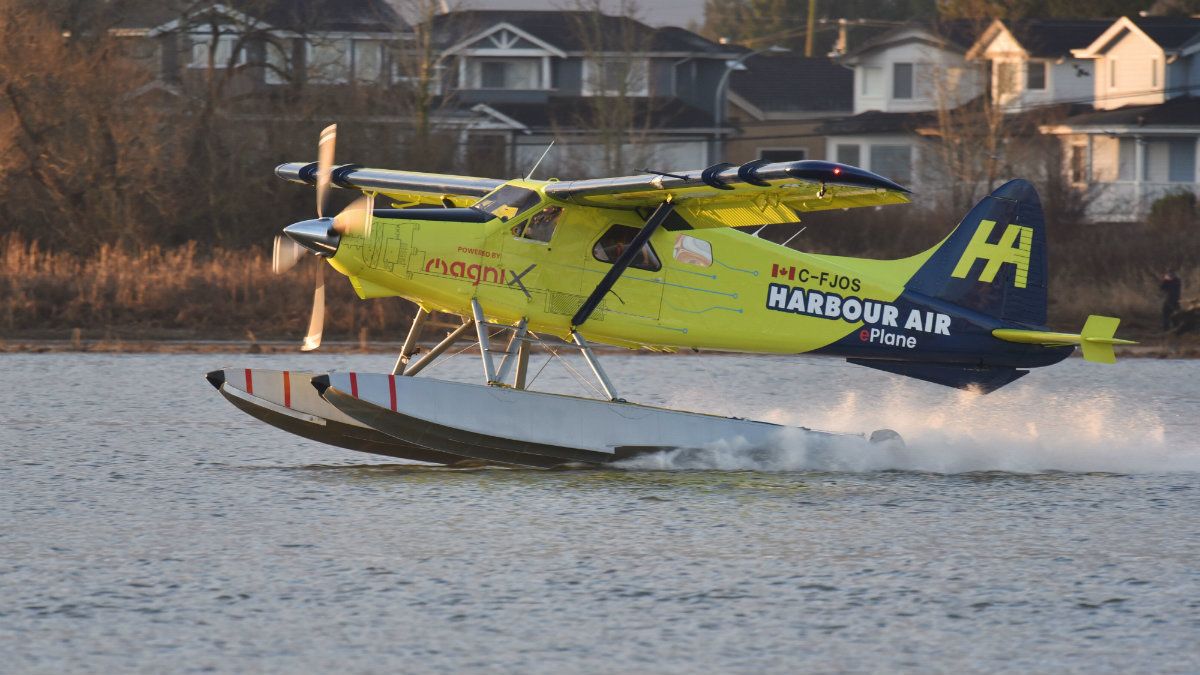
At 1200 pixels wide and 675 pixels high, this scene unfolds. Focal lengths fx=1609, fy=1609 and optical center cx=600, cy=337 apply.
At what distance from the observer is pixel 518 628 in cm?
909

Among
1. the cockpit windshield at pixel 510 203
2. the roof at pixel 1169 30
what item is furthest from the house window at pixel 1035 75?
the cockpit windshield at pixel 510 203

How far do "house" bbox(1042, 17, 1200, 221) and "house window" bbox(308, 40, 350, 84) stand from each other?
20474 millimetres

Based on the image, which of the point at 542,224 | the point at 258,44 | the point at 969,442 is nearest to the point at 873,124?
the point at 258,44

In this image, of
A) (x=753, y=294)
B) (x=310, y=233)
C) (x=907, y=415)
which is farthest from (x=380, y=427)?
(x=907, y=415)

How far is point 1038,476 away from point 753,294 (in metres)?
3.36

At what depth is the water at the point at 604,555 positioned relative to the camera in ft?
28.6

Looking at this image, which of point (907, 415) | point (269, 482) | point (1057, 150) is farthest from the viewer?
point (1057, 150)

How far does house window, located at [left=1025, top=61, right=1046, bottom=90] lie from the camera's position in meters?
53.9

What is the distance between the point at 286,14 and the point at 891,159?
22.9 metres

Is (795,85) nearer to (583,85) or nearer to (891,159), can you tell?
(891,159)

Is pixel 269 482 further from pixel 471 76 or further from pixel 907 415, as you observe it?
pixel 471 76

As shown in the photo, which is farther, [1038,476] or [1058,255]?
[1058,255]

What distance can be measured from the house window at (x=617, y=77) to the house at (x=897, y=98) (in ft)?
31.6

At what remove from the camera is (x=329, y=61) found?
37.2 meters
